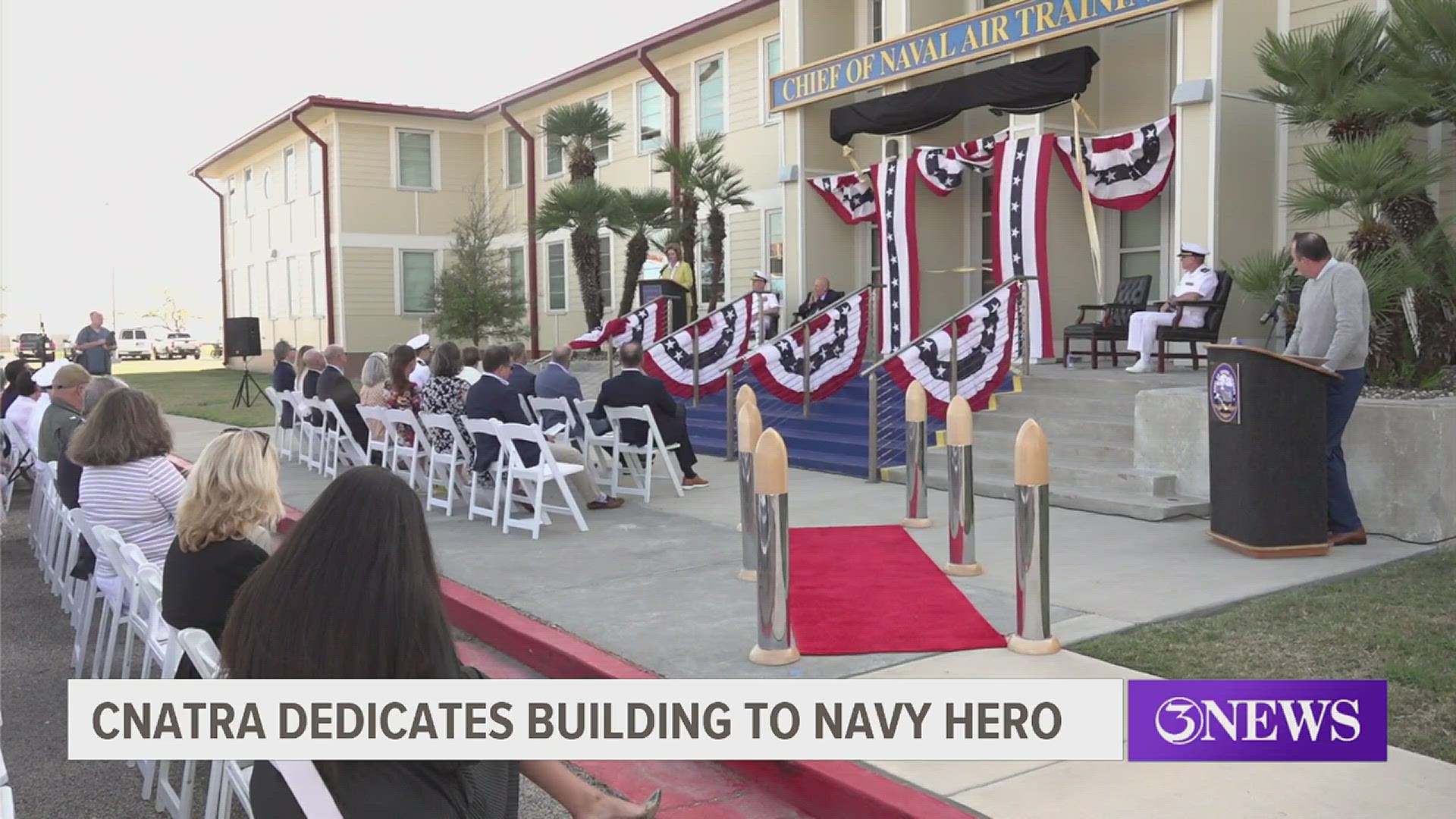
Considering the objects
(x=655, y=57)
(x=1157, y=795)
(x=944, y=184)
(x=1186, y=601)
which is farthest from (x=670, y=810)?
(x=655, y=57)

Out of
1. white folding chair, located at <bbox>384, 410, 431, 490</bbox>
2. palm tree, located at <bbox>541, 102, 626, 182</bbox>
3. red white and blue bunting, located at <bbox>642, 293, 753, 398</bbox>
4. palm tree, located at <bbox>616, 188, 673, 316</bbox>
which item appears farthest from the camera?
palm tree, located at <bbox>541, 102, 626, 182</bbox>

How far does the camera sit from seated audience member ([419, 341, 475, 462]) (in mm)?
9734

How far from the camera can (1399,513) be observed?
282 inches

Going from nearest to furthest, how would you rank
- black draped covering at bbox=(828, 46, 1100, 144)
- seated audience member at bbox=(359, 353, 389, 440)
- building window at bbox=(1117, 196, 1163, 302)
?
seated audience member at bbox=(359, 353, 389, 440)
black draped covering at bbox=(828, 46, 1100, 144)
building window at bbox=(1117, 196, 1163, 302)

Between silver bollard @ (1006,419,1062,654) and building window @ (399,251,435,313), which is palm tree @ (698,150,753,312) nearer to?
building window @ (399,251,435,313)

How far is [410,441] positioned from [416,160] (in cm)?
1863

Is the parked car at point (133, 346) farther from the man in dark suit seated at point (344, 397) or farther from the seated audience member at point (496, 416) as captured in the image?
the seated audience member at point (496, 416)

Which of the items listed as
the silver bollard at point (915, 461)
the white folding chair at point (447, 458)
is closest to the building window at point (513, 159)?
the white folding chair at point (447, 458)

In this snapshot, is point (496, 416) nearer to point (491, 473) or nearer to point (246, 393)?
point (491, 473)

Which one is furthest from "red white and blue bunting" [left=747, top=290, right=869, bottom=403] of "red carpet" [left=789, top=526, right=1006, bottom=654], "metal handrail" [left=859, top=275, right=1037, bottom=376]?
"red carpet" [left=789, top=526, right=1006, bottom=654]

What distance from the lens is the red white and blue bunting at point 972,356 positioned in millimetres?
10469

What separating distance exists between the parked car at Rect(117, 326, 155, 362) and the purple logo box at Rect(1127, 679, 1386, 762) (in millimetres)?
59052

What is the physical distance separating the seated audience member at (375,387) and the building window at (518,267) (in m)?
14.3

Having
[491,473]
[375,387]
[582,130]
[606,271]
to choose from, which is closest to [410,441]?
[375,387]
